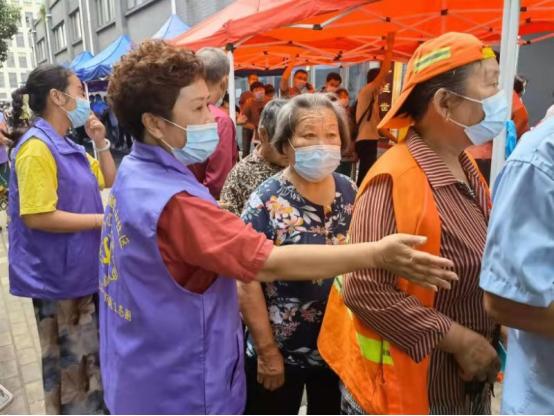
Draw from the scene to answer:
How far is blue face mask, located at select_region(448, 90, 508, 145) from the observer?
139 centimetres

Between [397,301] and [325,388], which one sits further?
[325,388]

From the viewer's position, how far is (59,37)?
32.3 meters

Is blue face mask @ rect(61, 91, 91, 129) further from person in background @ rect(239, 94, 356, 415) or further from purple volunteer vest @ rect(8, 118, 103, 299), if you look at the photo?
person in background @ rect(239, 94, 356, 415)

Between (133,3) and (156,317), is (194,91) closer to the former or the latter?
(156,317)

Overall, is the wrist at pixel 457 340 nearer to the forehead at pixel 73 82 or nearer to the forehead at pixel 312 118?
the forehead at pixel 312 118

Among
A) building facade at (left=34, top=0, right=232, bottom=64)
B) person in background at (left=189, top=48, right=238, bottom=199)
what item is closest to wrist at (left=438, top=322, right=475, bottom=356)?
person in background at (left=189, top=48, right=238, bottom=199)

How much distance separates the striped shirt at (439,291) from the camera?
123cm

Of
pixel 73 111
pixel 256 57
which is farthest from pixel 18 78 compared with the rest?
pixel 73 111

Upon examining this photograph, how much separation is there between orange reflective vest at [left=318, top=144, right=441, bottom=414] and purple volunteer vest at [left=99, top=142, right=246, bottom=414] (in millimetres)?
374

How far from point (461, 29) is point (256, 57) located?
369 centimetres

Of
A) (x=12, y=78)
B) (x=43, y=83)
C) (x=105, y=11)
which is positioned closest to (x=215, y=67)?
(x=43, y=83)

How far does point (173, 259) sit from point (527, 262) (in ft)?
2.75

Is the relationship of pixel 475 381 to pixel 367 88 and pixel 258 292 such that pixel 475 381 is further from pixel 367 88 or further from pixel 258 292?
pixel 367 88

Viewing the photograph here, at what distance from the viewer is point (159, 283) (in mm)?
1259
